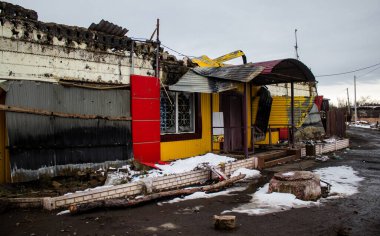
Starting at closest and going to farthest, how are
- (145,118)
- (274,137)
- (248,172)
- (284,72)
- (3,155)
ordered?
(3,155)
(145,118)
(248,172)
(284,72)
(274,137)

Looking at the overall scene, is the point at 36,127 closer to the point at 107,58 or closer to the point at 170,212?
the point at 107,58

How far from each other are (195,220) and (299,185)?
2598 millimetres

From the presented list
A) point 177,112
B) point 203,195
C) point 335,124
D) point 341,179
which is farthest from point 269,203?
point 335,124

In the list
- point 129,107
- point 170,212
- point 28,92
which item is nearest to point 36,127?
point 28,92

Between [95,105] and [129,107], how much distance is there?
102 centimetres

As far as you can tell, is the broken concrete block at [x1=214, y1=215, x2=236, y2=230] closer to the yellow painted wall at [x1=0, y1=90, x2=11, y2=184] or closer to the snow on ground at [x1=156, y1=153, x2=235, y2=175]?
the snow on ground at [x1=156, y1=153, x2=235, y2=175]

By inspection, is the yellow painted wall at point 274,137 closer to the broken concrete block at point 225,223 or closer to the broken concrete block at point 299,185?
the broken concrete block at point 299,185

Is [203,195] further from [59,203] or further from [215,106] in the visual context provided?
[215,106]

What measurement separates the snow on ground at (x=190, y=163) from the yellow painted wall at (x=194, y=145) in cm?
40

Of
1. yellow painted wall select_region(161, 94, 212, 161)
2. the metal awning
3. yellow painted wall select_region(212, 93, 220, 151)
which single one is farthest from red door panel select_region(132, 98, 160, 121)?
yellow painted wall select_region(212, 93, 220, 151)

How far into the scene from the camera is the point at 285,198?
6.76m

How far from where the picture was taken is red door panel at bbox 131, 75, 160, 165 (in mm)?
8961

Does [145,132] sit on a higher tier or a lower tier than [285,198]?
higher

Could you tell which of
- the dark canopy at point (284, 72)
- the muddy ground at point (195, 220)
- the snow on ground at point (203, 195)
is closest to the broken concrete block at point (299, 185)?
the muddy ground at point (195, 220)
